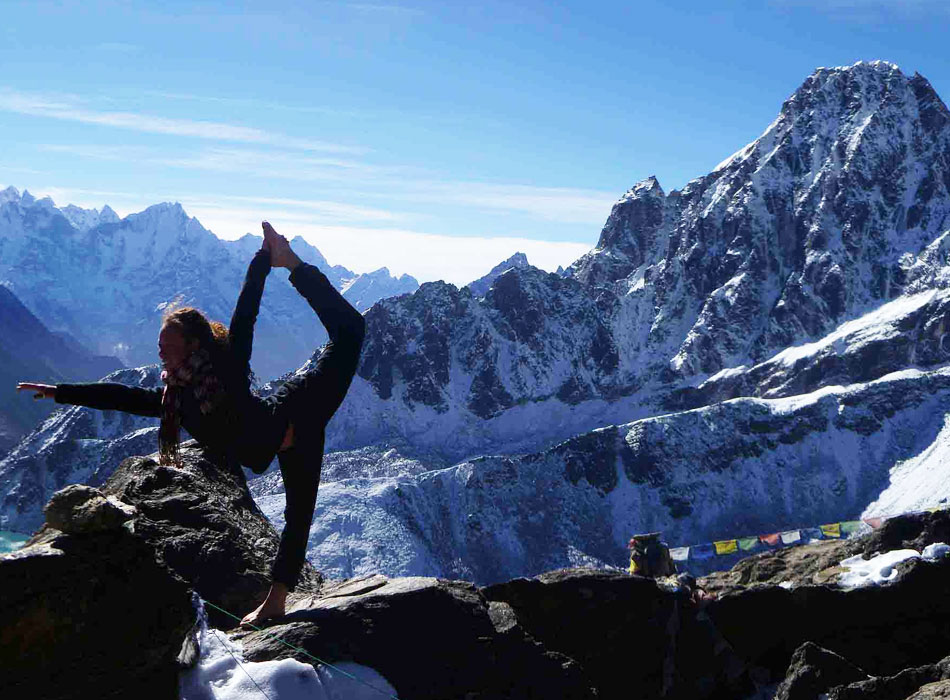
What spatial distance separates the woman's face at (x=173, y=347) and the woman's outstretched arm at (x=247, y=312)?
42cm

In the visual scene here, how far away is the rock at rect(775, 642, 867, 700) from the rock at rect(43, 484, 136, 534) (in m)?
7.67

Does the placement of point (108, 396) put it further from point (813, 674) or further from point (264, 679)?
point (813, 674)

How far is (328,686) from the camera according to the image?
8023mm

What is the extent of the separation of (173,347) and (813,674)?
8.12 m

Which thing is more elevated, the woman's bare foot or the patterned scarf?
the patterned scarf

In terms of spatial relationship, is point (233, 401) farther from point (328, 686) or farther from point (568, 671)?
point (568, 671)

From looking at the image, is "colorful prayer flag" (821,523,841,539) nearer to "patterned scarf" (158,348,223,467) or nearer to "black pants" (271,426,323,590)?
"black pants" (271,426,323,590)

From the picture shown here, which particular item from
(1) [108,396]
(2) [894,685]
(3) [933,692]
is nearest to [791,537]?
(2) [894,685]

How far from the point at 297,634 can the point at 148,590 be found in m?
1.32

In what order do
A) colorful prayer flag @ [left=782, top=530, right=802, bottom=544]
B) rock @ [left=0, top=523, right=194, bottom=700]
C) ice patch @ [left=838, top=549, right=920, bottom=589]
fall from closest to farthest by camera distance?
rock @ [left=0, top=523, right=194, bottom=700] → ice patch @ [left=838, top=549, right=920, bottom=589] → colorful prayer flag @ [left=782, top=530, right=802, bottom=544]

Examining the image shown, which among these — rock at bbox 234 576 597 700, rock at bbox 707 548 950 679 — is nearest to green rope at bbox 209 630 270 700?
rock at bbox 234 576 597 700

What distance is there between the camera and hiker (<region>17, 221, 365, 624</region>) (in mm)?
7879

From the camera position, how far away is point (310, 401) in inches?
340

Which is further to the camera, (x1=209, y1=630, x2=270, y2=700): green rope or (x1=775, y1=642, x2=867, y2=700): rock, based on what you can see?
(x1=775, y1=642, x2=867, y2=700): rock
